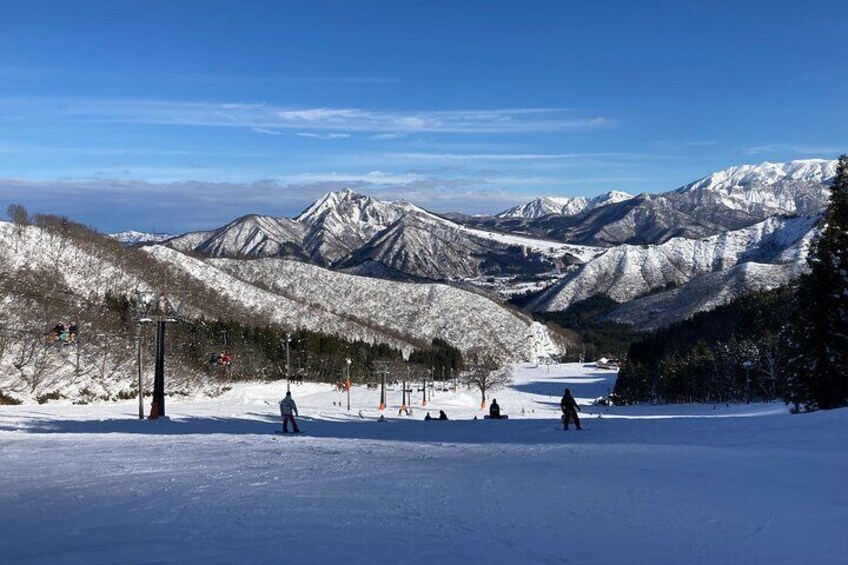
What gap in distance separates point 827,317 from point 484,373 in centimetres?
6083

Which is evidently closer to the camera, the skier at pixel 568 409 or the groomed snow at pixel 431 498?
the groomed snow at pixel 431 498

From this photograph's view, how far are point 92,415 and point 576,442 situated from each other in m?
24.0

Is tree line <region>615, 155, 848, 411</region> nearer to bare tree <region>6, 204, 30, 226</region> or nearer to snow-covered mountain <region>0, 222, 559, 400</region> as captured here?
snow-covered mountain <region>0, 222, 559, 400</region>

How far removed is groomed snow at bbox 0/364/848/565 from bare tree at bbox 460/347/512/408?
50.1m

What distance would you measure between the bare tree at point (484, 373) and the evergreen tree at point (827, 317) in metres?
35.8

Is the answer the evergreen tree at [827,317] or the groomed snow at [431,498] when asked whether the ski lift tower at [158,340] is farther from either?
the evergreen tree at [827,317]

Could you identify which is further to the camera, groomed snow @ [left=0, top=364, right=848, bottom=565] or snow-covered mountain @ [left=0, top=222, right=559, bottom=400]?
snow-covered mountain @ [left=0, top=222, right=559, bottom=400]

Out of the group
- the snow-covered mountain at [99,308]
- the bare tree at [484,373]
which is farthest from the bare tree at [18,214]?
the bare tree at [484,373]

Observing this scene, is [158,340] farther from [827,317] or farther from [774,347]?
[774,347]

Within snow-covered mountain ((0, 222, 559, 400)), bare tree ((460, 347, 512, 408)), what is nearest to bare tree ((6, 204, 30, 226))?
snow-covered mountain ((0, 222, 559, 400))

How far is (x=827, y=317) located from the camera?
109ft

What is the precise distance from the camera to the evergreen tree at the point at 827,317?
106 ft

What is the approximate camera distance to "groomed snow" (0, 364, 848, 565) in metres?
8.57

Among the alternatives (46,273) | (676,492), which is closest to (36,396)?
(676,492)
